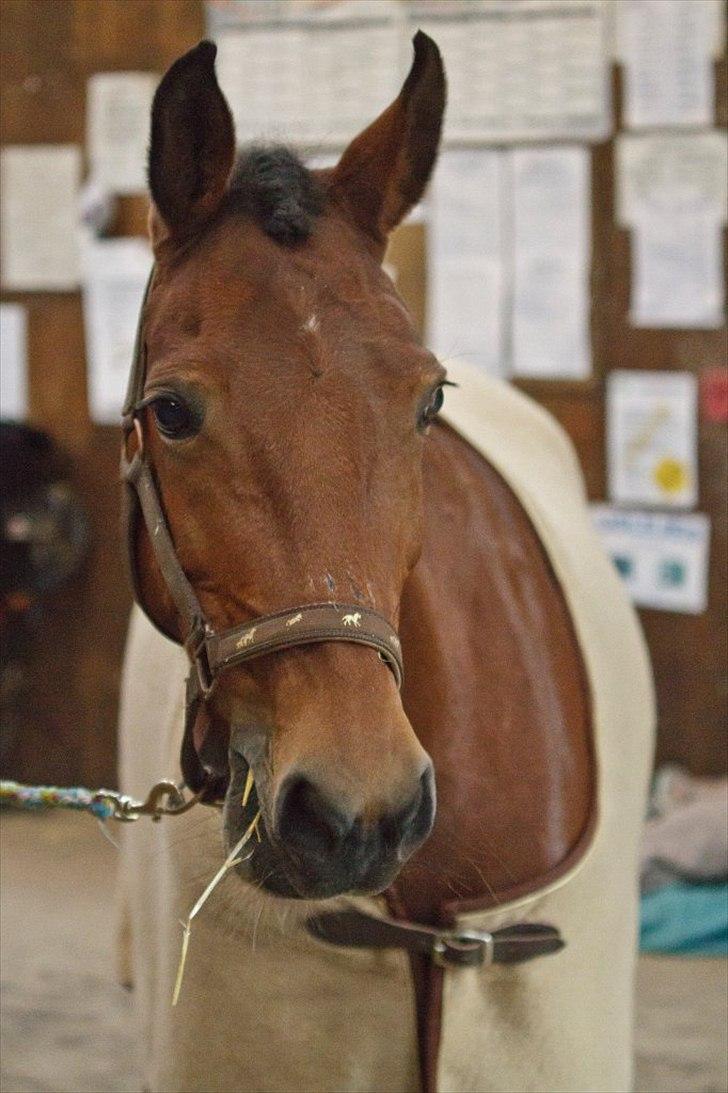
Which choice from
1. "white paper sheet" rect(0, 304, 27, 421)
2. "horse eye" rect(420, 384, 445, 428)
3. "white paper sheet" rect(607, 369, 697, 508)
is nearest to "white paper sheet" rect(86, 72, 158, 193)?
"white paper sheet" rect(0, 304, 27, 421)

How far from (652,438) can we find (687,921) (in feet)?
3.67

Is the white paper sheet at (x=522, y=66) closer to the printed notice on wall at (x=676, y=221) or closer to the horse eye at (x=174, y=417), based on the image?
the printed notice on wall at (x=676, y=221)

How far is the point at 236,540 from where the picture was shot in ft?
3.26

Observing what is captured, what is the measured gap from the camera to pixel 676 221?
292 centimetres

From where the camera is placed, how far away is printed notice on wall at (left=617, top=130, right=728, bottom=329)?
2.88 metres

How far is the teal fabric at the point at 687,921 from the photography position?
2510 mm

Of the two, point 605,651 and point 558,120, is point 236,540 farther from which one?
point 558,120

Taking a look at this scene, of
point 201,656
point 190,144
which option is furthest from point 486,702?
point 190,144

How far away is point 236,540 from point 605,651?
0.71 metres

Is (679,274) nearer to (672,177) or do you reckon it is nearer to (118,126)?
(672,177)

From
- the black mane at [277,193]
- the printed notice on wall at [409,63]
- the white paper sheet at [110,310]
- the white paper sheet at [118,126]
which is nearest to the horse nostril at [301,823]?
Answer: the black mane at [277,193]

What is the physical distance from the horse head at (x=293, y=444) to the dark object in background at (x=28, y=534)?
2.09 m

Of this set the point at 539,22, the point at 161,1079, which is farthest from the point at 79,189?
the point at 161,1079

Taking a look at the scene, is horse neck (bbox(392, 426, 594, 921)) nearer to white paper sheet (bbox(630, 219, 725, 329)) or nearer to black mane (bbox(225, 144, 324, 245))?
black mane (bbox(225, 144, 324, 245))
